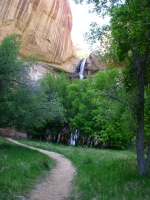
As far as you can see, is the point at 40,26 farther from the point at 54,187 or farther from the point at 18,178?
the point at 18,178

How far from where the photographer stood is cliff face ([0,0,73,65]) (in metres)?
44.1

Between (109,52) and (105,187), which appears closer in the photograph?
(105,187)

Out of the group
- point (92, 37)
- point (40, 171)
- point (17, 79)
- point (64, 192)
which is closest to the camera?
point (64, 192)

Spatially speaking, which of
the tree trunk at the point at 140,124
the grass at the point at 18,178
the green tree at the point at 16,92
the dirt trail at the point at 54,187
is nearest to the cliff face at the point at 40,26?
the green tree at the point at 16,92

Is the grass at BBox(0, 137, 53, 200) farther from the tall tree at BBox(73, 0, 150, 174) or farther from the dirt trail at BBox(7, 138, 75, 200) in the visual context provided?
the tall tree at BBox(73, 0, 150, 174)

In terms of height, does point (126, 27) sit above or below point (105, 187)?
above

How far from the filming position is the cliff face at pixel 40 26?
44125 millimetres

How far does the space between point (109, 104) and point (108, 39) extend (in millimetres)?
2711

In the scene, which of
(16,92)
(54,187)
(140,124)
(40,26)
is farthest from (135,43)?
(40,26)

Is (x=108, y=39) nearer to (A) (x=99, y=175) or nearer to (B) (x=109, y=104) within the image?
(B) (x=109, y=104)

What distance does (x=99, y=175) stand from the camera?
10.4m


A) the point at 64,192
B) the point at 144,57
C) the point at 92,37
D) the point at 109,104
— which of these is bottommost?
the point at 64,192

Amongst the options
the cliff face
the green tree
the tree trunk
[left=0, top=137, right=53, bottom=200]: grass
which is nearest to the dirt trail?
[left=0, top=137, right=53, bottom=200]: grass

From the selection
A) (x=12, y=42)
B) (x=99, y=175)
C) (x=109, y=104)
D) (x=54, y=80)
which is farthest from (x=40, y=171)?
(x=54, y=80)
